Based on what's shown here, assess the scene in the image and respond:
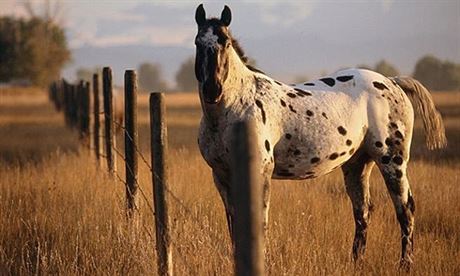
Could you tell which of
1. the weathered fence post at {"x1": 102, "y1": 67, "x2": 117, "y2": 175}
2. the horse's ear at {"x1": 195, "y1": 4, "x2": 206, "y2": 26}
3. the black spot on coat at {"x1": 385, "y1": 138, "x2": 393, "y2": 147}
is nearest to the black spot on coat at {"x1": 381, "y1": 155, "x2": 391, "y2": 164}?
the black spot on coat at {"x1": 385, "y1": 138, "x2": 393, "y2": 147}

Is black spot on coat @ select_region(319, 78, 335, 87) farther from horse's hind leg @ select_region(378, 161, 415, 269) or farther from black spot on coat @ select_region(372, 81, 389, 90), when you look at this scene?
horse's hind leg @ select_region(378, 161, 415, 269)

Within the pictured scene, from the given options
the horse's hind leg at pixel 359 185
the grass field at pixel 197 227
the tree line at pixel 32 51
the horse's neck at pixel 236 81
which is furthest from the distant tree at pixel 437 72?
the horse's neck at pixel 236 81

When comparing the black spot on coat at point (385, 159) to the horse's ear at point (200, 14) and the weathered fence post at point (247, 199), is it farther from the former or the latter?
the weathered fence post at point (247, 199)

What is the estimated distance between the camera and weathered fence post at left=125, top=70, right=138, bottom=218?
18.7 feet

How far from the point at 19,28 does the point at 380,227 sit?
6330cm

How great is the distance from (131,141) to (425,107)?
10.5 ft

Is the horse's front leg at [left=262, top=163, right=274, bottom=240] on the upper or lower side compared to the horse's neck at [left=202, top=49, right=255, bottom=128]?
lower

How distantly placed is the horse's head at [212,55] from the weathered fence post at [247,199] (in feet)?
6.32

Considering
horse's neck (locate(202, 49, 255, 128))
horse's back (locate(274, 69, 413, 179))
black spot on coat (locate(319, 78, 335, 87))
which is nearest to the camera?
horse's neck (locate(202, 49, 255, 128))

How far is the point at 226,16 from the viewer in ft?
14.0

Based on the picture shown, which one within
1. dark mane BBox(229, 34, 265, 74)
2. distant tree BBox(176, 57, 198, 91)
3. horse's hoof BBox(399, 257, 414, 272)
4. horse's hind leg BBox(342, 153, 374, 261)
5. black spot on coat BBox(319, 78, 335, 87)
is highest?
dark mane BBox(229, 34, 265, 74)

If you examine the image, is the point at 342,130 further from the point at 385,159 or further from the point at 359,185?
the point at 359,185

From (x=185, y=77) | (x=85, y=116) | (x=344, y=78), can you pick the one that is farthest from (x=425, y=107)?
(x=185, y=77)

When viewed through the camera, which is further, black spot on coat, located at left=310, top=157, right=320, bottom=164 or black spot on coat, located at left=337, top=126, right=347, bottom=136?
black spot on coat, located at left=337, top=126, right=347, bottom=136
